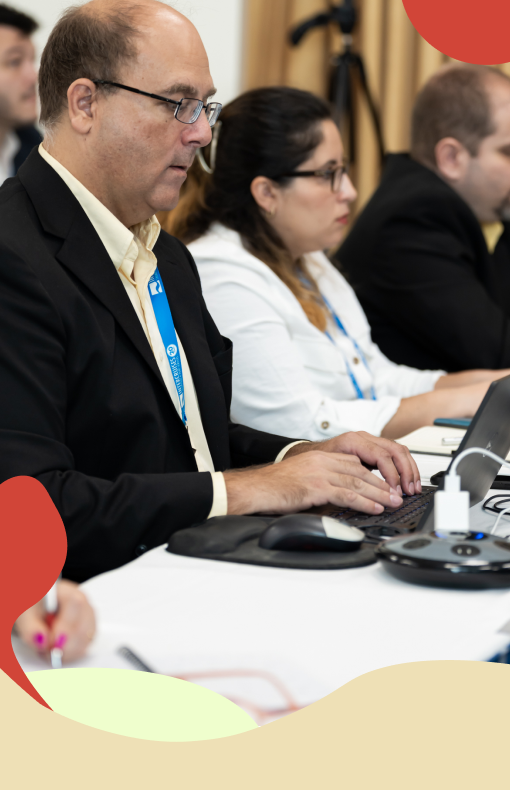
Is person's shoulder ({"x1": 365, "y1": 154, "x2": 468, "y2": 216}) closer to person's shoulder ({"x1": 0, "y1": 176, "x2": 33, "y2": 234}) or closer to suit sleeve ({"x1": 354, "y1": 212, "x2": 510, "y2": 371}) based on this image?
suit sleeve ({"x1": 354, "y1": 212, "x2": 510, "y2": 371})

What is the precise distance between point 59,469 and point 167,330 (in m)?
0.40

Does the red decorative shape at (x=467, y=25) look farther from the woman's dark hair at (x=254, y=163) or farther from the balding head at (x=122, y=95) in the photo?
the balding head at (x=122, y=95)

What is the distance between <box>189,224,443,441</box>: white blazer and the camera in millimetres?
1718

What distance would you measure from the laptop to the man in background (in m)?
2.29

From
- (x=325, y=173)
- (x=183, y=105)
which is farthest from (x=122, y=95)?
(x=325, y=173)

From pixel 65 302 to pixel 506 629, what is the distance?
0.67 m

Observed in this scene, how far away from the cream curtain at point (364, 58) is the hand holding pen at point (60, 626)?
306cm

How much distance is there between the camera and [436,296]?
7.80 feet

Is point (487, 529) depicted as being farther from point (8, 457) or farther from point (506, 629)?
point (8, 457)

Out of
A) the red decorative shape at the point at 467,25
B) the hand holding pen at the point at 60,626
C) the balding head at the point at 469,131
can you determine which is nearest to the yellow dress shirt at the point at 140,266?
the hand holding pen at the point at 60,626

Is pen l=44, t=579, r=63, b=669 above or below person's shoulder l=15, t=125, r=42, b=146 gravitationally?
above

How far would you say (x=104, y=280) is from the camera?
1.16m

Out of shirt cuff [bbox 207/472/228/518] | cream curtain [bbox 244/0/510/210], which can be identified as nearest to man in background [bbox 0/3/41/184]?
cream curtain [bbox 244/0/510/210]

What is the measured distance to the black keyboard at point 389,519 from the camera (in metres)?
0.97
